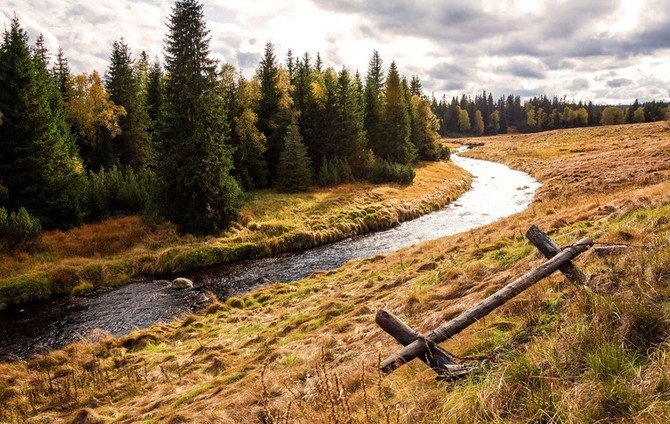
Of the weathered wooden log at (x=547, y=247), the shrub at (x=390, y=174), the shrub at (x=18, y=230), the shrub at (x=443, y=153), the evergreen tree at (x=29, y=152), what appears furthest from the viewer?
the shrub at (x=443, y=153)

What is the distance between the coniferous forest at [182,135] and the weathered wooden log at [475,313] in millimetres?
26369

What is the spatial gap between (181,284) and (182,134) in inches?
535

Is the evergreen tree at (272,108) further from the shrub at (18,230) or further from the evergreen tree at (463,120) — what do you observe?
the evergreen tree at (463,120)

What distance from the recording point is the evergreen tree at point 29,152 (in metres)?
26.8

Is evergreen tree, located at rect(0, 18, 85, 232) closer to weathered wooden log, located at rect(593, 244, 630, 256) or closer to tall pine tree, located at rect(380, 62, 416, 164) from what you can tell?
weathered wooden log, located at rect(593, 244, 630, 256)

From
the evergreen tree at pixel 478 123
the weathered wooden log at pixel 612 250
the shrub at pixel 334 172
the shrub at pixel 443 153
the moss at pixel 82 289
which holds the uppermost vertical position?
the evergreen tree at pixel 478 123

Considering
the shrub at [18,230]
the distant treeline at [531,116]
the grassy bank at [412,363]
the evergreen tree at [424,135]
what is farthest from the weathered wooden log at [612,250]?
the distant treeline at [531,116]

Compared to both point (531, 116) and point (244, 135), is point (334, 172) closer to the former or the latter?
point (244, 135)

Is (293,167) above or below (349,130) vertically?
below

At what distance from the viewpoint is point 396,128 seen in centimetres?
5656

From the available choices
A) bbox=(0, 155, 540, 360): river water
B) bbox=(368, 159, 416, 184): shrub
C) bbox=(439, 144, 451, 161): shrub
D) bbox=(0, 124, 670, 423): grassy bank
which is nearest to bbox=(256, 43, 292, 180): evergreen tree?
bbox=(368, 159, 416, 184): shrub

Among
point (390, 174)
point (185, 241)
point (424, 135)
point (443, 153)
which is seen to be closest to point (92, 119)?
point (185, 241)

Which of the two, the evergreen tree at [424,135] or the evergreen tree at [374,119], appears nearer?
the evergreen tree at [374,119]

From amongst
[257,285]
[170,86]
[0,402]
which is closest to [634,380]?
[0,402]
